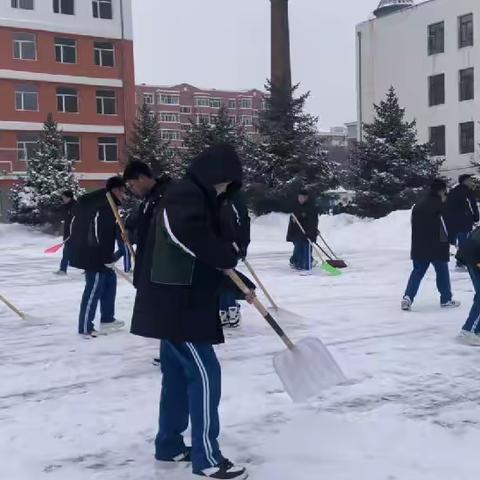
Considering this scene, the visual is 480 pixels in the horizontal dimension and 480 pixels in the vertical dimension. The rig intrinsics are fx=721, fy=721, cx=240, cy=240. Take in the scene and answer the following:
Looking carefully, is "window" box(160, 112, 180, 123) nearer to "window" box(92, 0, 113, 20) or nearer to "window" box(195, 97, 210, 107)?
"window" box(195, 97, 210, 107)

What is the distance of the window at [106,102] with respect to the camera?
40094 millimetres

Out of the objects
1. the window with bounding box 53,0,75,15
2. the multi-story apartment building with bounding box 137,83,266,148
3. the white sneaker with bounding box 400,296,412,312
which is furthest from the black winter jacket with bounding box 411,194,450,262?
the multi-story apartment building with bounding box 137,83,266,148

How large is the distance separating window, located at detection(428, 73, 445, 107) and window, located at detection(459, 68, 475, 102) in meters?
1.26

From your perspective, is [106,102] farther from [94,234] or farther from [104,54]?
[94,234]

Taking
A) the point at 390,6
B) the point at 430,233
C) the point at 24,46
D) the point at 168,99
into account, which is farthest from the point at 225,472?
the point at 168,99

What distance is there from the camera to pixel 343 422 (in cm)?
451

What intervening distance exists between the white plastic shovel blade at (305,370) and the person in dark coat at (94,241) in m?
3.44

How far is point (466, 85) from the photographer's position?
3734cm

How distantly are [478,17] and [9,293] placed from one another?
31.8 meters

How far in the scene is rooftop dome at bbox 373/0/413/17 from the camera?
42.8m

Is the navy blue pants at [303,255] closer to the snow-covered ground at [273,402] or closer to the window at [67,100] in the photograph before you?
the snow-covered ground at [273,402]

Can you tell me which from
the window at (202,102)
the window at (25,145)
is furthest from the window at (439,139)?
the window at (202,102)

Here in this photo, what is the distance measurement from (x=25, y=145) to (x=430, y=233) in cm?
3272

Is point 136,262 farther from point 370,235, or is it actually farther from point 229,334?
point 370,235
